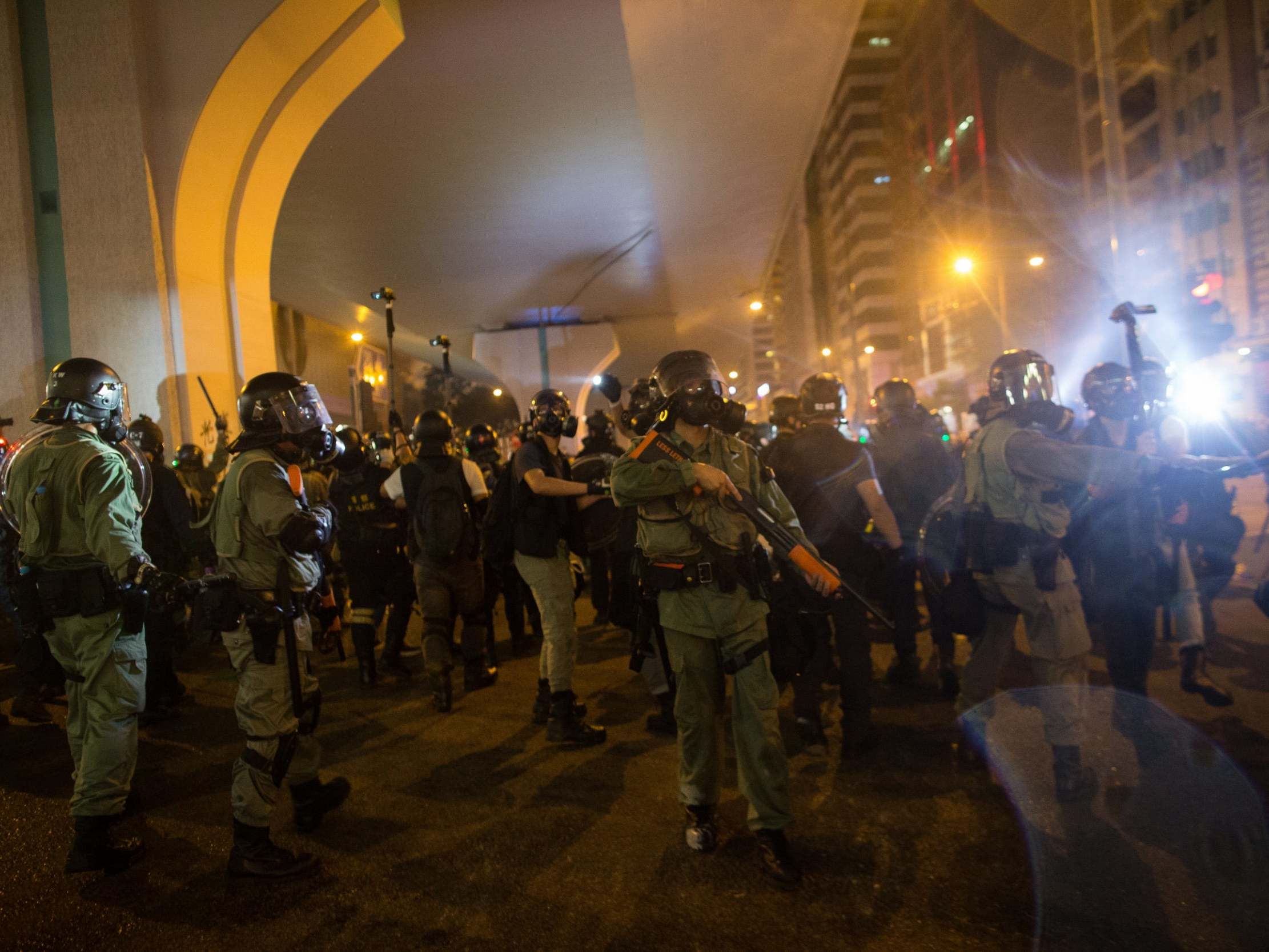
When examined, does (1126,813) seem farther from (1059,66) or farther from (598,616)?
(1059,66)

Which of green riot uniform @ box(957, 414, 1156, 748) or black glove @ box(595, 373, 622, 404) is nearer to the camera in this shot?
green riot uniform @ box(957, 414, 1156, 748)

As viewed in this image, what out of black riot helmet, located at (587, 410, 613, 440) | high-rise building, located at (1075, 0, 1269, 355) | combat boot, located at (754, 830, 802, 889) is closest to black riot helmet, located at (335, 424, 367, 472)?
black riot helmet, located at (587, 410, 613, 440)

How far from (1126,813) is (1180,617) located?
→ 1.85 meters

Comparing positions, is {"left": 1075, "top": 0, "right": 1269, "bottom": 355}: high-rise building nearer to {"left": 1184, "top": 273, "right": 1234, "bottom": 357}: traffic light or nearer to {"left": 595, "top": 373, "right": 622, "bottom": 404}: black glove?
{"left": 1184, "top": 273, "right": 1234, "bottom": 357}: traffic light

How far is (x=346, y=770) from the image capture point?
158 inches

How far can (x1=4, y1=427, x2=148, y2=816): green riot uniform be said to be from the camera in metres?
3.05

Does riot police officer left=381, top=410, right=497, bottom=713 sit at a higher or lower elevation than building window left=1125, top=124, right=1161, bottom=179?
lower

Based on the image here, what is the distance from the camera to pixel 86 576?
3.07 m

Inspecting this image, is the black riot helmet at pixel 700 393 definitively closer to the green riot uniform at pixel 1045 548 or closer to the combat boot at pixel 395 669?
the green riot uniform at pixel 1045 548

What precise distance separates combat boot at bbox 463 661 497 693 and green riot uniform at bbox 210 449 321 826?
235 cm

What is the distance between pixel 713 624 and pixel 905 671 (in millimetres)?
2778

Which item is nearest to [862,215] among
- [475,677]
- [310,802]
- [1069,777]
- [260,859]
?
[475,677]

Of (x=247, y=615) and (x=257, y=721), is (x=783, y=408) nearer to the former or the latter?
(x=247, y=615)

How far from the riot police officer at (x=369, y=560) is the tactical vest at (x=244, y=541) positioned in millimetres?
2451
